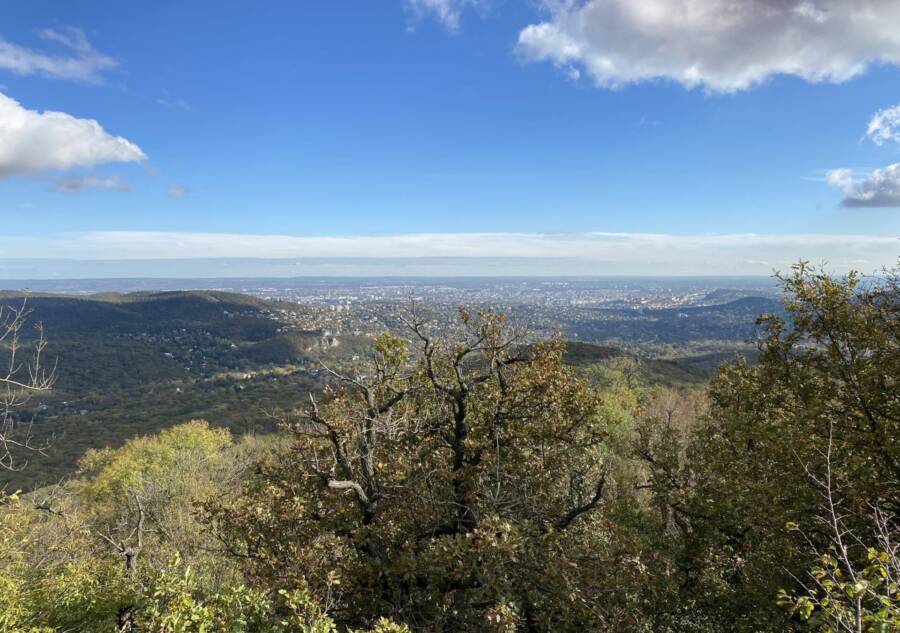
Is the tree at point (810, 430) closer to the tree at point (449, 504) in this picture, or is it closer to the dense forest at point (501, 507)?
the dense forest at point (501, 507)

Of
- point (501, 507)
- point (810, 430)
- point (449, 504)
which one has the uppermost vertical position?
point (810, 430)

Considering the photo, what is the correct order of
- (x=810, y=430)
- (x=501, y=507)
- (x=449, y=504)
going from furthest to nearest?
(x=449, y=504) → (x=810, y=430) → (x=501, y=507)

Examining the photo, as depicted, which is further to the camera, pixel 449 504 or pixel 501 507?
pixel 449 504

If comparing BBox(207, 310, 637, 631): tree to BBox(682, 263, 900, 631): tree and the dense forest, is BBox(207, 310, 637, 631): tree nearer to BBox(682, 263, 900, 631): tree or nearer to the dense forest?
the dense forest

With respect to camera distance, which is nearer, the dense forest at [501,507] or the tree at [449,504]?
the dense forest at [501,507]

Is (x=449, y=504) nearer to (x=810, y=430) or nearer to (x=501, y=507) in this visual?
(x=501, y=507)

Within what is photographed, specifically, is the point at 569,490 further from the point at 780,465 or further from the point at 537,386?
the point at 780,465

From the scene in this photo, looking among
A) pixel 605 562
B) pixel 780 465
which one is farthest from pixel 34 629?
pixel 780 465

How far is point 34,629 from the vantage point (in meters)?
8.13

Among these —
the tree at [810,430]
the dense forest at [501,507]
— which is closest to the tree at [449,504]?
the dense forest at [501,507]

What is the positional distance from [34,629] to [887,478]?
17582mm

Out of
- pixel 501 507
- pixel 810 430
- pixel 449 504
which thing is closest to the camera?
pixel 501 507

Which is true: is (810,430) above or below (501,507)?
above

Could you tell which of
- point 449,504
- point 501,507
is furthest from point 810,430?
point 449,504
